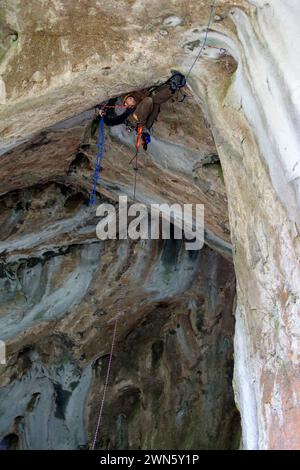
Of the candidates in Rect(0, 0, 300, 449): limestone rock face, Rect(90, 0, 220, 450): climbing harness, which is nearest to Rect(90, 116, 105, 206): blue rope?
Rect(90, 0, 220, 450): climbing harness

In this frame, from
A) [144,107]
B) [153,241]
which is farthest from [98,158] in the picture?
[153,241]

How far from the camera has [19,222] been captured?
9391mm

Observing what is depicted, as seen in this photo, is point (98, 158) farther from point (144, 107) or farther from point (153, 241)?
→ point (153, 241)

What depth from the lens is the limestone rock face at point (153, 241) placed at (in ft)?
15.8

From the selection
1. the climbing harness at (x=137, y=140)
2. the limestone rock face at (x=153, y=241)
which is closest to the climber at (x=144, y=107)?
the climbing harness at (x=137, y=140)

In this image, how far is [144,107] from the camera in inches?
263

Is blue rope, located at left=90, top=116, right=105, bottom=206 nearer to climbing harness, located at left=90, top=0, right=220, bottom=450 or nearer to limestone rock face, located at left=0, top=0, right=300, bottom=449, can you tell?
climbing harness, located at left=90, top=0, right=220, bottom=450

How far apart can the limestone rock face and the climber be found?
14cm

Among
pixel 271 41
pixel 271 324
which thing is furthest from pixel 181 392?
pixel 271 41

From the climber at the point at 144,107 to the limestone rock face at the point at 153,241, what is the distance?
0.14 m

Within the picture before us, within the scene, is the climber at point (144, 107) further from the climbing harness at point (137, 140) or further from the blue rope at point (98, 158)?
the blue rope at point (98, 158)

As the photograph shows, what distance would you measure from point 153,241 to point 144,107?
138 inches

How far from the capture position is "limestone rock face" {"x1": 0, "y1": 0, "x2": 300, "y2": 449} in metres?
4.82
